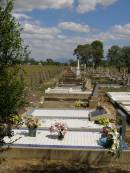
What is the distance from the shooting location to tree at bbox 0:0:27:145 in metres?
7.60

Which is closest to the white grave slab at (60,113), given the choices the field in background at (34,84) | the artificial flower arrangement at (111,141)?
the field in background at (34,84)

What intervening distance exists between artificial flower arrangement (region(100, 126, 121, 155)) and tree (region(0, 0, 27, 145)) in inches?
169

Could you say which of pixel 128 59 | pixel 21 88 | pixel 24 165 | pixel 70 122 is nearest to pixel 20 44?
pixel 21 88

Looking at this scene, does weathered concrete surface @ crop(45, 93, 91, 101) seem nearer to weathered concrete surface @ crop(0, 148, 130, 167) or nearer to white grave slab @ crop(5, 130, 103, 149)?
white grave slab @ crop(5, 130, 103, 149)

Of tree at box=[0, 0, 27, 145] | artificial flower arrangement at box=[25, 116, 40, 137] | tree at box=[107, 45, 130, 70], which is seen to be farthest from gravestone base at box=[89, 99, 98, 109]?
tree at box=[107, 45, 130, 70]

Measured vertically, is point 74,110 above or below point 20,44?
below

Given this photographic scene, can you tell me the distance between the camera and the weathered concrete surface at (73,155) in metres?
12.2

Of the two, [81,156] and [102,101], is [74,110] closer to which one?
[102,101]

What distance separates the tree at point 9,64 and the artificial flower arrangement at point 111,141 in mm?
4290

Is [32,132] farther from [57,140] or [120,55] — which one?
[120,55]

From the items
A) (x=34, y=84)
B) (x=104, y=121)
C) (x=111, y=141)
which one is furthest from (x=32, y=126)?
(x=34, y=84)

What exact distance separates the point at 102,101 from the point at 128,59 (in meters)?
48.0

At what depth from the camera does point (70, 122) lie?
719 inches

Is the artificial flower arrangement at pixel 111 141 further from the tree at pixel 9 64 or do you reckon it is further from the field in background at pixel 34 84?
the tree at pixel 9 64
